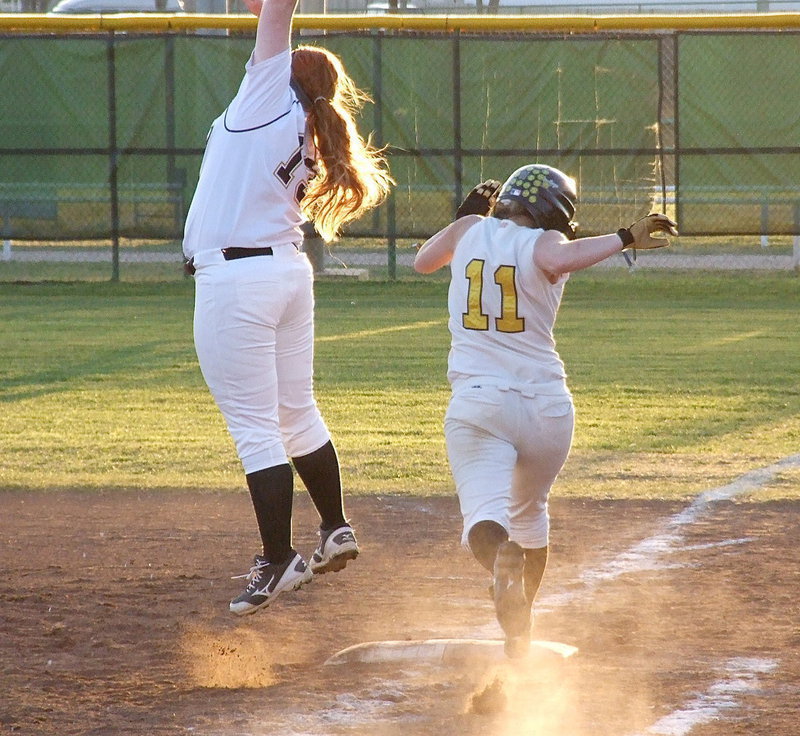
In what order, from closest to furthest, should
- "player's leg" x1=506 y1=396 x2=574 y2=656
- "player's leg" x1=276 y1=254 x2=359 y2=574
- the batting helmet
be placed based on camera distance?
"player's leg" x1=506 y1=396 x2=574 y2=656
the batting helmet
"player's leg" x1=276 y1=254 x2=359 y2=574

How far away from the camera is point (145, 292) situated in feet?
52.4

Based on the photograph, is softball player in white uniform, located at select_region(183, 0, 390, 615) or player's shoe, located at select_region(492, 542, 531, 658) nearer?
player's shoe, located at select_region(492, 542, 531, 658)

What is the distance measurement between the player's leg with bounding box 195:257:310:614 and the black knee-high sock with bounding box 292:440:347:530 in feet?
0.68

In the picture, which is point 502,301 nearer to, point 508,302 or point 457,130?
point 508,302

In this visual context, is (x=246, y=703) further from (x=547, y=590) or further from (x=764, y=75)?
(x=764, y=75)

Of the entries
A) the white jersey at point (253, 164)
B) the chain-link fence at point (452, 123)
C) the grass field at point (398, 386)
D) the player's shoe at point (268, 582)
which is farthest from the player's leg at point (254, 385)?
the chain-link fence at point (452, 123)

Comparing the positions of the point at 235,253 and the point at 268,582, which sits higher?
the point at 235,253

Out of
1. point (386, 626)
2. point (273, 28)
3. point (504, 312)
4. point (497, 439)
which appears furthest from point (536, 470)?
point (273, 28)

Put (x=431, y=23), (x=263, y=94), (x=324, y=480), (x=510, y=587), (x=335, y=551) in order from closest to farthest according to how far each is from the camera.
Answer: (x=510, y=587) → (x=263, y=94) → (x=335, y=551) → (x=324, y=480) → (x=431, y=23)

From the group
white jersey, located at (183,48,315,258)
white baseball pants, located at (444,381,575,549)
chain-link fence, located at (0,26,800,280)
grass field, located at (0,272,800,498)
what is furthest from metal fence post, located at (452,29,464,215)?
white baseball pants, located at (444,381,575,549)

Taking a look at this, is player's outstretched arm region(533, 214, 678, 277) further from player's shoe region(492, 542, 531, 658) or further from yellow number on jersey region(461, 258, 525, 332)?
player's shoe region(492, 542, 531, 658)

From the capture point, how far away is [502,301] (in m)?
4.17

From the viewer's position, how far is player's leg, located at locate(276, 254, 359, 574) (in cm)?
487

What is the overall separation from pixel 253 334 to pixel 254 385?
0.18 m
